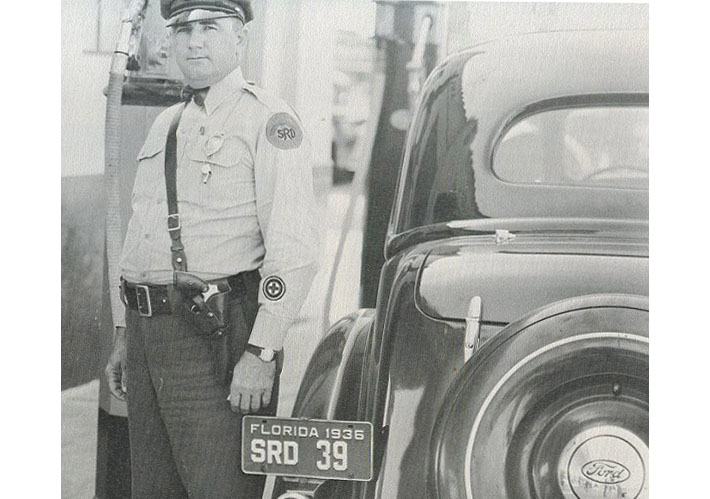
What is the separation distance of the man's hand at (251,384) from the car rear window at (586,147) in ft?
2.54

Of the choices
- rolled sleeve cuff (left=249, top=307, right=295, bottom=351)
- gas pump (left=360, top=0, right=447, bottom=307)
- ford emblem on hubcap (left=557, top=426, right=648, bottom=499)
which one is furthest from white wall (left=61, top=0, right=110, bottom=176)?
ford emblem on hubcap (left=557, top=426, right=648, bottom=499)

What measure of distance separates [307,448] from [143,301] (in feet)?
1.81

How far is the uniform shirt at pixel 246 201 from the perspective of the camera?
2.05 m

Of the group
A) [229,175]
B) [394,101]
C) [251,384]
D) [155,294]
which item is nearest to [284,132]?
[229,175]

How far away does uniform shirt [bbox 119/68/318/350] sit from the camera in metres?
2.05

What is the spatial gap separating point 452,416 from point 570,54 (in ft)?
2.90

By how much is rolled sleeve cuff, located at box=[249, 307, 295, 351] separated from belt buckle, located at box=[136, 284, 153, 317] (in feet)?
0.93

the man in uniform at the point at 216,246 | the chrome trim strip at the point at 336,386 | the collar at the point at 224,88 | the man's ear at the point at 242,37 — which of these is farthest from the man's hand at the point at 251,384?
the man's ear at the point at 242,37

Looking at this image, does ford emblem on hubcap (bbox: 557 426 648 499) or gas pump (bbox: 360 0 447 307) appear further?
gas pump (bbox: 360 0 447 307)

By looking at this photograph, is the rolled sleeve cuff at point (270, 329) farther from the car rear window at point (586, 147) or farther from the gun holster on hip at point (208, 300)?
the car rear window at point (586, 147)

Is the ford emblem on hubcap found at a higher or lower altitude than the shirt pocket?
lower

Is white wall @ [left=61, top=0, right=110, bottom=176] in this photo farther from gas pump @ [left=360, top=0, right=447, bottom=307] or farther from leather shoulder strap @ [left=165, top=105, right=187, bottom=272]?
gas pump @ [left=360, top=0, right=447, bottom=307]

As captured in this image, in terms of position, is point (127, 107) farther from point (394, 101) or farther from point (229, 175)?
point (394, 101)

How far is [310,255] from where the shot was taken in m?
2.06
